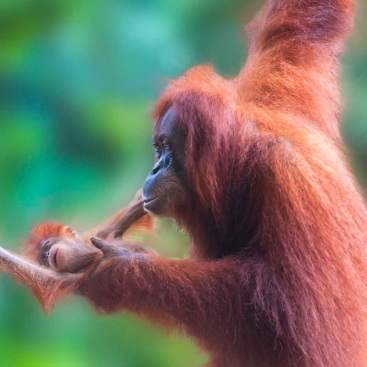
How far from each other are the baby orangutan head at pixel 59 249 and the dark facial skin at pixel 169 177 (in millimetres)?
233

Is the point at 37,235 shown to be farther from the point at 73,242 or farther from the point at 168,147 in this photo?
the point at 168,147

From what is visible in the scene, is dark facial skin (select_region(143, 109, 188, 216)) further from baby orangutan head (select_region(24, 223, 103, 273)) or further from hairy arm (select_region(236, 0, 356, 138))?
hairy arm (select_region(236, 0, 356, 138))

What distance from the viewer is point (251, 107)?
1452 mm

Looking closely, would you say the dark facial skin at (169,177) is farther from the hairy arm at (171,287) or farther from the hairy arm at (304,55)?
the hairy arm at (304,55)

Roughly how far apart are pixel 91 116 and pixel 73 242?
0.72m

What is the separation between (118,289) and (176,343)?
2.03 feet

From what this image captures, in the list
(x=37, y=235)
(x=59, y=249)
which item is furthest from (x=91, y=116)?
(x=59, y=249)

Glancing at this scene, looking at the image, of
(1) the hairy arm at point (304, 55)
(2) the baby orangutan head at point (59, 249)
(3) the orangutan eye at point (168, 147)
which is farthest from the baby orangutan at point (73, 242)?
(1) the hairy arm at point (304, 55)

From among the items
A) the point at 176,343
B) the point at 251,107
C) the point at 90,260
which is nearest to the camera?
the point at 90,260

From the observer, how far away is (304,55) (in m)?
1.81

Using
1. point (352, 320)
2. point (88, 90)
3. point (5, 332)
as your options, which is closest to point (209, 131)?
point (352, 320)

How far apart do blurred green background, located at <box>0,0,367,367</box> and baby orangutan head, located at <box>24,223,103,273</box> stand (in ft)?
0.86

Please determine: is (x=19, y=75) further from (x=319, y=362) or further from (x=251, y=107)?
(x=319, y=362)

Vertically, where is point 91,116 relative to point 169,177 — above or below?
above
